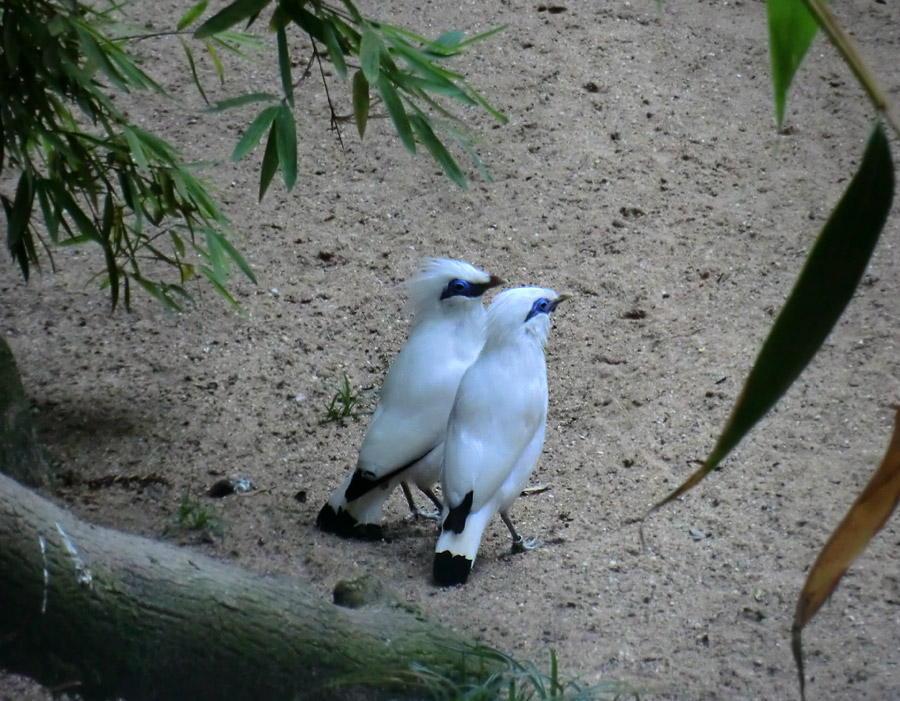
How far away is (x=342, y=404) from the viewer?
4434mm

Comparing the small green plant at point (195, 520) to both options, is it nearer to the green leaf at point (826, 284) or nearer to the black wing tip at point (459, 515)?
the black wing tip at point (459, 515)

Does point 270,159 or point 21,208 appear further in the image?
point 21,208

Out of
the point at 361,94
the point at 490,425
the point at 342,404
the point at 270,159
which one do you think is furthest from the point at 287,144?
the point at 342,404

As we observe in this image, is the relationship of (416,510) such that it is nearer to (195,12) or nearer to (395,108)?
(395,108)

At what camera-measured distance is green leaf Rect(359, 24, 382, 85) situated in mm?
2402

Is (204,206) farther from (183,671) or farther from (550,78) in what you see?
(550,78)

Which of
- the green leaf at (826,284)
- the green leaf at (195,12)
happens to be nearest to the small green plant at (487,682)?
the green leaf at (826,284)

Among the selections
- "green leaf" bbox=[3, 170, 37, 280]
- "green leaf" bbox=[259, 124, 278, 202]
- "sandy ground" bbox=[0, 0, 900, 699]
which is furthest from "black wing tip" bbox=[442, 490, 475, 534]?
"green leaf" bbox=[3, 170, 37, 280]

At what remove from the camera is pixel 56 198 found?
328cm

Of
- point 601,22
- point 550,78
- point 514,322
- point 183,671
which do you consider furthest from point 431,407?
point 601,22

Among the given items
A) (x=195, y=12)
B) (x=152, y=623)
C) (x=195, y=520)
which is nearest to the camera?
(x=152, y=623)

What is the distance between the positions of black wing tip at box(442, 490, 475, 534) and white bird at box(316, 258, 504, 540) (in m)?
0.35

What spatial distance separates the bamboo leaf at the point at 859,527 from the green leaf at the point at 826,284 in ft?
0.50

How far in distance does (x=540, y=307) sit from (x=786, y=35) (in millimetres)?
2472
